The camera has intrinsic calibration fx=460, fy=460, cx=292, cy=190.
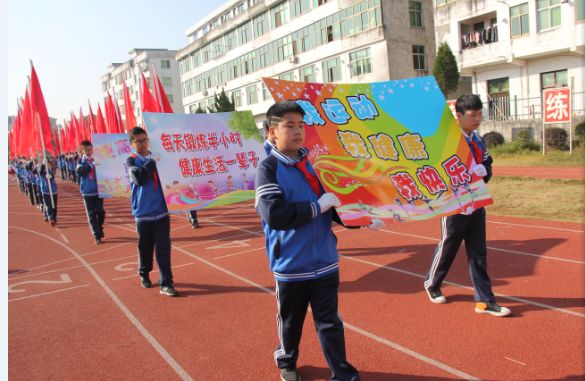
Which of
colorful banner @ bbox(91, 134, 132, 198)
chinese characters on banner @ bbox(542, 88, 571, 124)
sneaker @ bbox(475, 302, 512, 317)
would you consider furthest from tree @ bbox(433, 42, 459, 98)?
sneaker @ bbox(475, 302, 512, 317)

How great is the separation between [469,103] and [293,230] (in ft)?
7.66

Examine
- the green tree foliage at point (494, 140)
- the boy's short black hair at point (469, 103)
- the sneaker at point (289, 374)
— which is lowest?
the sneaker at point (289, 374)

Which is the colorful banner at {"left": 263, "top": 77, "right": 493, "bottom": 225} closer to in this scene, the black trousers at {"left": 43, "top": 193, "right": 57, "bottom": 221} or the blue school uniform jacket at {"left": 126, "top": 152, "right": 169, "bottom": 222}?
the blue school uniform jacket at {"left": 126, "top": 152, "right": 169, "bottom": 222}

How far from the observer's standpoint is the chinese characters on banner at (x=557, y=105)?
663 inches

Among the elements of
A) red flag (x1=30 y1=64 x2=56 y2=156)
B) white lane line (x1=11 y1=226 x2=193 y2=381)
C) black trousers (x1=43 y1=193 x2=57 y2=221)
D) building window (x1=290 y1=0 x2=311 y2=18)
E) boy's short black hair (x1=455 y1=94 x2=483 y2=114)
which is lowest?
white lane line (x1=11 y1=226 x2=193 y2=381)

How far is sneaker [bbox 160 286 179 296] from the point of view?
5.68 meters

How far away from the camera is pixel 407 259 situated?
6.57 m

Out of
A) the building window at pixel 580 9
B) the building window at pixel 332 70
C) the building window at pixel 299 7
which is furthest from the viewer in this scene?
the building window at pixel 299 7

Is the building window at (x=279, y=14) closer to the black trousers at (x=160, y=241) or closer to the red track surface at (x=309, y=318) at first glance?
the red track surface at (x=309, y=318)

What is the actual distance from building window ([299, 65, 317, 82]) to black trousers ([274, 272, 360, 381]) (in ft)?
102

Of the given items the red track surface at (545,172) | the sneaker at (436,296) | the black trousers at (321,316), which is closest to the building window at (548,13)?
the red track surface at (545,172)

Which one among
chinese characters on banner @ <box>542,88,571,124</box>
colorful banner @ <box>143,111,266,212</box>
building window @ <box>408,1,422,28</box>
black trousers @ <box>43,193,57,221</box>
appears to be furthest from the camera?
building window @ <box>408,1,422,28</box>

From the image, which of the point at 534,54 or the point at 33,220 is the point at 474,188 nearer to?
the point at 33,220

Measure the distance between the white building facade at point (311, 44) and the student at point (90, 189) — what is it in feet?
42.2
